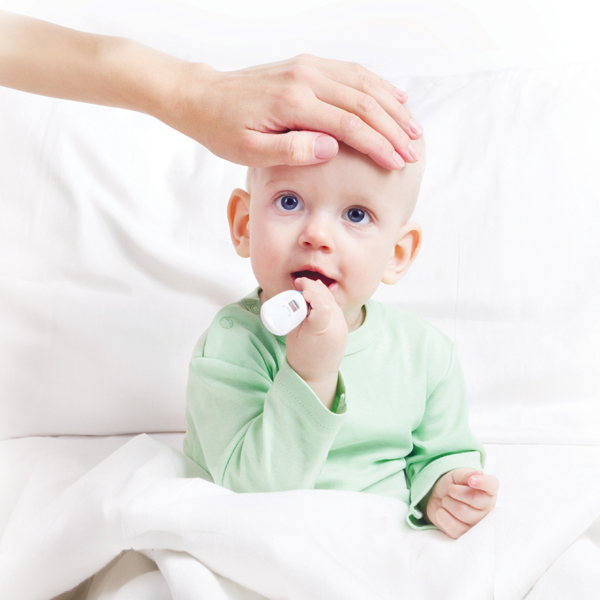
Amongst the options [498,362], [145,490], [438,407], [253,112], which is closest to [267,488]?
[145,490]

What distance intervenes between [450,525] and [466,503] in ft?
0.11

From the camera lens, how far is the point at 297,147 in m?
0.80

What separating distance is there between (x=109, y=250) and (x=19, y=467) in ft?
1.54

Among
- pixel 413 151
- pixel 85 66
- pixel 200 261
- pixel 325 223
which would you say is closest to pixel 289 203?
pixel 325 223

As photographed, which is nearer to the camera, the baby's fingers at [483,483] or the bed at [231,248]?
the baby's fingers at [483,483]

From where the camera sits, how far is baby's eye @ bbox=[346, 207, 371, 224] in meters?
0.87

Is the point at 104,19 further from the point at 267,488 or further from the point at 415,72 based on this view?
the point at 267,488

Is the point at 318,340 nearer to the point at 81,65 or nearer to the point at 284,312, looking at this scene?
the point at 284,312

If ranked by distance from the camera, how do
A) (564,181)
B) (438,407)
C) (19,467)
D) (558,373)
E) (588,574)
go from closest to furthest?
(588,574) → (438,407) → (19,467) → (558,373) → (564,181)

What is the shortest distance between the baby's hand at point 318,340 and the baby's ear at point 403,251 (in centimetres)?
19

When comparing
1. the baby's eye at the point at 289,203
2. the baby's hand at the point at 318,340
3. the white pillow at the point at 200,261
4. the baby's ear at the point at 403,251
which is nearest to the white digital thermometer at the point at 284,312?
the baby's hand at the point at 318,340

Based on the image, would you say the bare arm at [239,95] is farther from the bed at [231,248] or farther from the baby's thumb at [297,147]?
the bed at [231,248]

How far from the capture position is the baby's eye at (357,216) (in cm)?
87

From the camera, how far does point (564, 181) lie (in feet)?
4.94
